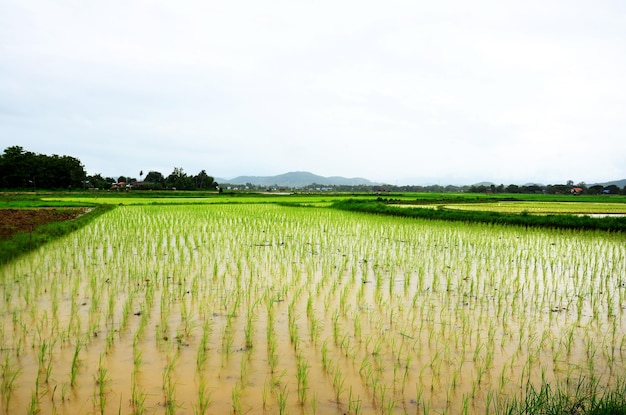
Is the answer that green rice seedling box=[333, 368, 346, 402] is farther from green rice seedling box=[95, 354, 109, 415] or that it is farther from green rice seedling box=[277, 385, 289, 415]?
green rice seedling box=[95, 354, 109, 415]

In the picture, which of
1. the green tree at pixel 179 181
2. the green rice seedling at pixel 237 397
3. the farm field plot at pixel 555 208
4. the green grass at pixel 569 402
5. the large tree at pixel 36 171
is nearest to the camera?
the green grass at pixel 569 402

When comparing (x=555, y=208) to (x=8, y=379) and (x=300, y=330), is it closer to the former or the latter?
(x=300, y=330)

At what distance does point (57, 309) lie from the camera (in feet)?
Result: 13.8

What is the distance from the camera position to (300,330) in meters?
3.75

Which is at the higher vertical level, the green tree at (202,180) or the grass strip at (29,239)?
the green tree at (202,180)

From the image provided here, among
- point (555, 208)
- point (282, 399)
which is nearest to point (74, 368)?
point (282, 399)

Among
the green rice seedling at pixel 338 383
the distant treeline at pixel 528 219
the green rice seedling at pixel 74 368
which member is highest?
the distant treeline at pixel 528 219

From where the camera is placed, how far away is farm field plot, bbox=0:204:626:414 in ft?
8.65

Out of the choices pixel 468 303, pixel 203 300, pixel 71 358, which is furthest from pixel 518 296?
pixel 71 358

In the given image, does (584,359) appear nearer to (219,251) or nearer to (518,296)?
(518,296)

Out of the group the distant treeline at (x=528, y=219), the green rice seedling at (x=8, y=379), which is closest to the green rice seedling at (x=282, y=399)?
the green rice seedling at (x=8, y=379)

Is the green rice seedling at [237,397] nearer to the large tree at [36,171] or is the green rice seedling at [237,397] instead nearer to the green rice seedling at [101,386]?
the green rice seedling at [101,386]

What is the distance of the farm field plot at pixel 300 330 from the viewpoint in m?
2.64

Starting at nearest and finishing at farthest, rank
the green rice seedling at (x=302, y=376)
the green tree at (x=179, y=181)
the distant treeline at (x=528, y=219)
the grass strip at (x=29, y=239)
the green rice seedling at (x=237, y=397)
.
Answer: the green rice seedling at (x=237, y=397) → the green rice seedling at (x=302, y=376) → the grass strip at (x=29, y=239) → the distant treeline at (x=528, y=219) → the green tree at (x=179, y=181)
